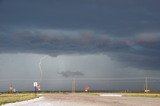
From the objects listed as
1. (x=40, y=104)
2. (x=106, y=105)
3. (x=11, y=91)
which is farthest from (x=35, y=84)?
(x=11, y=91)

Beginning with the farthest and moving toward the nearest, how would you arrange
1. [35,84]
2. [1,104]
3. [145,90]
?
1. [145,90]
2. [35,84]
3. [1,104]

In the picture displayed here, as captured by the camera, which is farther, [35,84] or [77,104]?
[35,84]

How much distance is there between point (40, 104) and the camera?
39.9 m

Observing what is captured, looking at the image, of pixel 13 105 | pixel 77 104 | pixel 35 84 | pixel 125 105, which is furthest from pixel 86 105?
pixel 35 84

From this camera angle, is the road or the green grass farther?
the green grass

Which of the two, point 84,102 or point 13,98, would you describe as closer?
point 84,102

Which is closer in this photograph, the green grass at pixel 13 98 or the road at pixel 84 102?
the road at pixel 84 102

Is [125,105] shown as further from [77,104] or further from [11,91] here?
[11,91]

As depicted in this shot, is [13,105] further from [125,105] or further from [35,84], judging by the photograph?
[35,84]

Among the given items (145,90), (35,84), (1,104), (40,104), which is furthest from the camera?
(145,90)

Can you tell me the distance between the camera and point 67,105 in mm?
38188

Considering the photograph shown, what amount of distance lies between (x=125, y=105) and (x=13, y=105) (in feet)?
34.2

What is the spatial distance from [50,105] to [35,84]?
46.0 feet

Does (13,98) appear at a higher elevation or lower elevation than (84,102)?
higher
